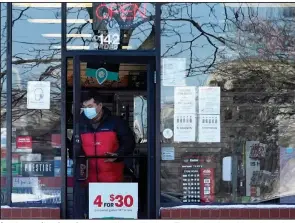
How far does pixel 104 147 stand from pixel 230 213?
175 centimetres

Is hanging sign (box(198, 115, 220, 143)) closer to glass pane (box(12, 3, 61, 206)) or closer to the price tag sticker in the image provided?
the price tag sticker

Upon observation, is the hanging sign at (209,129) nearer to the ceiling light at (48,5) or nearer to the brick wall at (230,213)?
the brick wall at (230,213)

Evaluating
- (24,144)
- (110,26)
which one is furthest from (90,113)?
(110,26)

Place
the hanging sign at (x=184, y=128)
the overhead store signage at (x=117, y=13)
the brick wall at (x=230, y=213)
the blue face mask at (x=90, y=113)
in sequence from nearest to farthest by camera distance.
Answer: the brick wall at (x=230, y=213)
the hanging sign at (x=184, y=128)
the overhead store signage at (x=117, y=13)
the blue face mask at (x=90, y=113)

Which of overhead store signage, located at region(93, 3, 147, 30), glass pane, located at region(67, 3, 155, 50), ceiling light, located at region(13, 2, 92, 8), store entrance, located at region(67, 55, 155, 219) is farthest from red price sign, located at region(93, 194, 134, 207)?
ceiling light, located at region(13, 2, 92, 8)

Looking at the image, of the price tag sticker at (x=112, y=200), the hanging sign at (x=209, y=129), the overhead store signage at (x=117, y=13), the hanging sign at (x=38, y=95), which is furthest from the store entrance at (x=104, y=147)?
the hanging sign at (x=209, y=129)

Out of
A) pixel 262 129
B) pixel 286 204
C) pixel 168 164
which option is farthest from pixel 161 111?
pixel 286 204

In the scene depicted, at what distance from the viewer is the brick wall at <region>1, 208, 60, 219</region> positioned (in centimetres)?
895

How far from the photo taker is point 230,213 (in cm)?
898

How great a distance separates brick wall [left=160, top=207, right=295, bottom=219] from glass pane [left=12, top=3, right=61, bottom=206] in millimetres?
1430

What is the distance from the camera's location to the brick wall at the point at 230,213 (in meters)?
8.92

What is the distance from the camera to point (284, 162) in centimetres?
915

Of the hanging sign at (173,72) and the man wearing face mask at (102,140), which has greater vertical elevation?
the hanging sign at (173,72)

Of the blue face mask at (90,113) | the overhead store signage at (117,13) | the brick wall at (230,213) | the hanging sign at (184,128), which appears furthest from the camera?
the blue face mask at (90,113)
